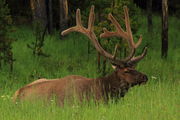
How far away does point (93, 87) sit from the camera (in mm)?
9789

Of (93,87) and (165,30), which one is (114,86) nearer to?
(93,87)

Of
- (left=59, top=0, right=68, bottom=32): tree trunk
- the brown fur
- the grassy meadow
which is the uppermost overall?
(left=59, top=0, right=68, bottom=32): tree trunk

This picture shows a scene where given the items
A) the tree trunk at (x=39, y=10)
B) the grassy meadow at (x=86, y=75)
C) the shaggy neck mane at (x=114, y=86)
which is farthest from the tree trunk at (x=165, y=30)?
the shaggy neck mane at (x=114, y=86)

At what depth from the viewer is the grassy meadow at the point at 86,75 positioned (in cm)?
809

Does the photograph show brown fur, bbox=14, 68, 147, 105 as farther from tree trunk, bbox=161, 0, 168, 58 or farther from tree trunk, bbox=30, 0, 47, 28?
tree trunk, bbox=30, 0, 47, 28

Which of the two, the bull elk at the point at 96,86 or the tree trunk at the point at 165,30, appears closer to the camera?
the bull elk at the point at 96,86

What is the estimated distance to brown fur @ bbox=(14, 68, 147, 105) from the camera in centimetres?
966

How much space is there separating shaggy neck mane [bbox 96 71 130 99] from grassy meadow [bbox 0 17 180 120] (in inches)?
7.7

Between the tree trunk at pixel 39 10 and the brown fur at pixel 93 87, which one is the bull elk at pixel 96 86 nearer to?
the brown fur at pixel 93 87

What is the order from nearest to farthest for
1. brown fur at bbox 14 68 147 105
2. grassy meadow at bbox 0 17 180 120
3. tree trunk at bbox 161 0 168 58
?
1. grassy meadow at bbox 0 17 180 120
2. brown fur at bbox 14 68 147 105
3. tree trunk at bbox 161 0 168 58

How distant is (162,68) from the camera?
652 inches

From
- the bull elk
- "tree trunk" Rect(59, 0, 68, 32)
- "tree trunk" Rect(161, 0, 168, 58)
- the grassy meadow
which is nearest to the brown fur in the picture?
the bull elk

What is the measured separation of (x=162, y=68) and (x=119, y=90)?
23.2 feet

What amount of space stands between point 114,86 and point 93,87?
379mm
